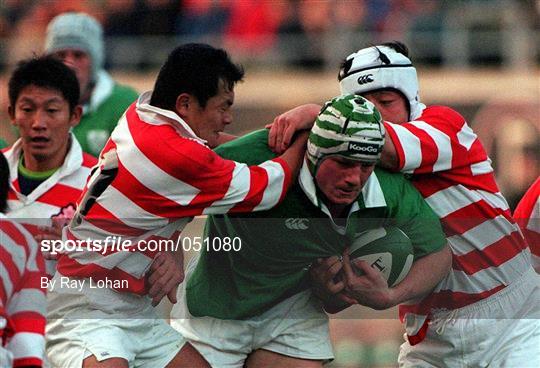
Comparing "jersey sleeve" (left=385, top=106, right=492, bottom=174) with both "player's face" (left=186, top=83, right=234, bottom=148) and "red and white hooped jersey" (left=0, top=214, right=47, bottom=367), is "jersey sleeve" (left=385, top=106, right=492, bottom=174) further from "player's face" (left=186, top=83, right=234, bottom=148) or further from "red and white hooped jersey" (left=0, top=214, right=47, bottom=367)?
"red and white hooped jersey" (left=0, top=214, right=47, bottom=367)

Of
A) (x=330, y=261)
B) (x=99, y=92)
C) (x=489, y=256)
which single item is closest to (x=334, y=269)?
(x=330, y=261)

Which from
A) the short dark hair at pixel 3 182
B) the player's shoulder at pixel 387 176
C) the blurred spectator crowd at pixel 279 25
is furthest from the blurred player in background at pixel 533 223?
the blurred spectator crowd at pixel 279 25

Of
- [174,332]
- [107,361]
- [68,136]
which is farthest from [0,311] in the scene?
[68,136]

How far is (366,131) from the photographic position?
540cm

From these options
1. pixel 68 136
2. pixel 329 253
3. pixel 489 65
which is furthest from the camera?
pixel 489 65

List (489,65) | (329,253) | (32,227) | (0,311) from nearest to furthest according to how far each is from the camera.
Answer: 1. (0,311)
2. (329,253)
3. (32,227)
4. (489,65)

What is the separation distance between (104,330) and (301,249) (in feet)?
2.69

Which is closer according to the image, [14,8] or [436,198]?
[436,198]

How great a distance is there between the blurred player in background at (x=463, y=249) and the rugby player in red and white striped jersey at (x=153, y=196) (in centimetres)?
55

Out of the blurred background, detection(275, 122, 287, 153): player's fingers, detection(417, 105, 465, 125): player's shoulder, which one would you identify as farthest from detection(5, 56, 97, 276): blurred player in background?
the blurred background

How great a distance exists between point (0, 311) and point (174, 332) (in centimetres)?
84

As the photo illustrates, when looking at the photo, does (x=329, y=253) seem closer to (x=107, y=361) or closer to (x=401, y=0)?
(x=107, y=361)

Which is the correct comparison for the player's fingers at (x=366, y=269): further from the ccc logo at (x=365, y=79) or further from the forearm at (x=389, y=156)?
the ccc logo at (x=365, y=79)

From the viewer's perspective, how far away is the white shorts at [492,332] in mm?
5973
